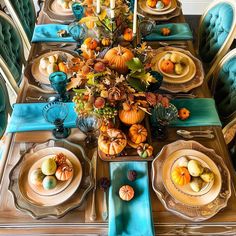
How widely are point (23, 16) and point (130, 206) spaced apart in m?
Result: 1.53

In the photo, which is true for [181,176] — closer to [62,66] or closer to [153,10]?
[62,66]

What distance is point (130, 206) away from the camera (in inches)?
39.8

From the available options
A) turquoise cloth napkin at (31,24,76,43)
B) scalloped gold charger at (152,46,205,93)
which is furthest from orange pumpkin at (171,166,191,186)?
turquoise cloth napkin at (31,24,76,43)

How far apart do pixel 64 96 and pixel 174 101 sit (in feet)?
1.70

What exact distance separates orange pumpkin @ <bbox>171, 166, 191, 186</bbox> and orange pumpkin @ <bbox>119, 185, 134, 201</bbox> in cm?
17

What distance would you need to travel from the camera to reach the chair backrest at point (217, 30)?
166 cm

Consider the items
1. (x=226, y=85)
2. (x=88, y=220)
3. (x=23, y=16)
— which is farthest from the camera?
(x=23, y=16)

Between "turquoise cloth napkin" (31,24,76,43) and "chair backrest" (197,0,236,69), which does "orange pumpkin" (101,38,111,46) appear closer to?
"turquoise cloth napkin" (31,24,76,43)

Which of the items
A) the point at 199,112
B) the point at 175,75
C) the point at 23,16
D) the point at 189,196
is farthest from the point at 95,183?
the point at 23,16

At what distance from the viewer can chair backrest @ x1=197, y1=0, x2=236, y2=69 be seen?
5.45ft


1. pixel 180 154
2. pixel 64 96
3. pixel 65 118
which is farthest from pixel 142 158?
pixel 64 96

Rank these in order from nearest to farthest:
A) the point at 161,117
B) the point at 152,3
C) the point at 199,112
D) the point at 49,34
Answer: the point at 161,117 < the point at 199,112 < the point at 49,34 < the point at 152,3

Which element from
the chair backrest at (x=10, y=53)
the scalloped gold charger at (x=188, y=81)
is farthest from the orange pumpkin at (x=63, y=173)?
the chair backrest at (x=10, y=53)

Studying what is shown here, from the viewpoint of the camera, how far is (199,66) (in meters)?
1.51
